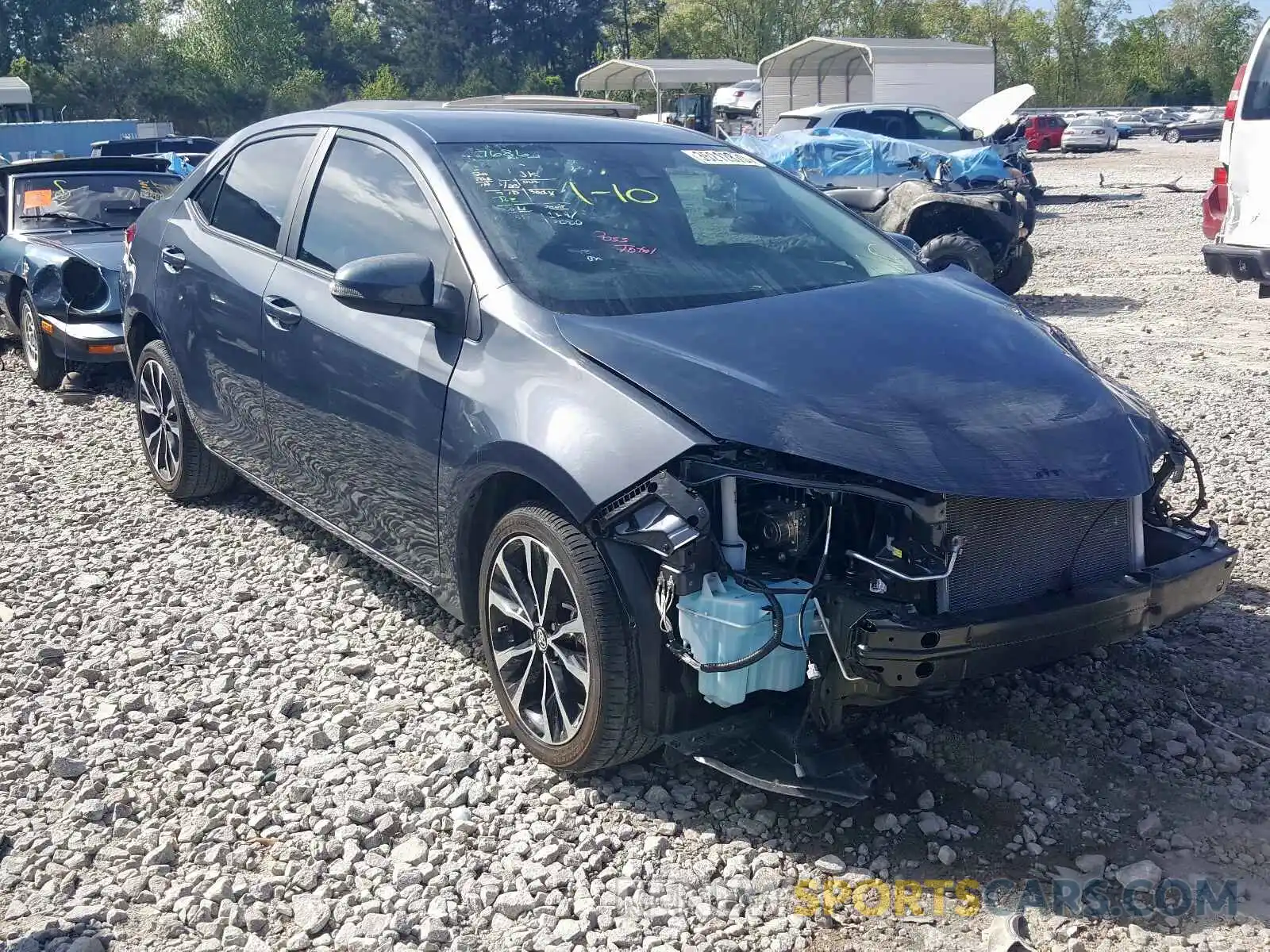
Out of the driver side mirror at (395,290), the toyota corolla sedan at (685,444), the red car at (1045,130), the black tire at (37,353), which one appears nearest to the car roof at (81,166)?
the black tire at (37,353)

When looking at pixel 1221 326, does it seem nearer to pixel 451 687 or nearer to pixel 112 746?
pixel 451 687

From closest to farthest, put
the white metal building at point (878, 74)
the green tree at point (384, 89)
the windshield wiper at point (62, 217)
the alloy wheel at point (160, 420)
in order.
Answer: the alloy wheel at point (160, 420) → the windshield wiper at point (62, 217) → the white metal building at point (878, 74) → the green tree at point (384, 89)

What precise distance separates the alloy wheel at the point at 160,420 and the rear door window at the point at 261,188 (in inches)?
36.9

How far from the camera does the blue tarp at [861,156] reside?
46.1 ft

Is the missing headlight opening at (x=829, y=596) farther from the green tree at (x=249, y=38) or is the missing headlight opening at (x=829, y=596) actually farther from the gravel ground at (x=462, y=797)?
the green tree at (x=249, y=38)

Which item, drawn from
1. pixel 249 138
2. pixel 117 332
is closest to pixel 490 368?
pixel 249 138

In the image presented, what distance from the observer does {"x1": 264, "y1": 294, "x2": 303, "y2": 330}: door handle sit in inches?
172

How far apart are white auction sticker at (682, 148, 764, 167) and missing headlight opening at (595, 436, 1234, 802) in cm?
190

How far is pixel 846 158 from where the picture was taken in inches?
643

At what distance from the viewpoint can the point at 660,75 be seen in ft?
141

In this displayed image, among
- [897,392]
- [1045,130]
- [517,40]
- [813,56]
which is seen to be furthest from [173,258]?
[517,40]

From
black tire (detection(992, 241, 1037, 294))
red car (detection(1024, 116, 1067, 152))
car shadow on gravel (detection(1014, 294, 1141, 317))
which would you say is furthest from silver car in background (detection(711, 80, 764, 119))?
black tire (detection(992, 241, 1037, 294))

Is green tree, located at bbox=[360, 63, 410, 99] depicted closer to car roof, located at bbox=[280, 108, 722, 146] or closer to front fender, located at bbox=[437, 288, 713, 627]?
car roof, located at bbox=[280, 108, 722, 146]

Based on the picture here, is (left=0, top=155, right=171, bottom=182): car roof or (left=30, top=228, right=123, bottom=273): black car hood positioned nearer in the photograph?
(left=30, top=228, right=123, bottom=273): black car hood
